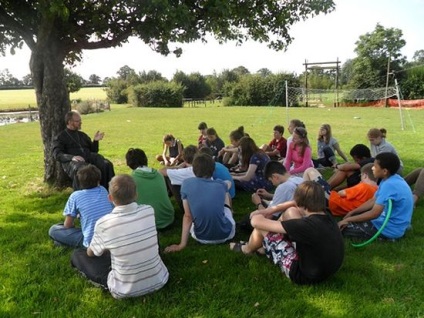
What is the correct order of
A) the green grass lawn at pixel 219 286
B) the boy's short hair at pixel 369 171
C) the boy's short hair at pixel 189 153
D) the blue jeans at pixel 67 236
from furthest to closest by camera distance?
1. the boy's short hair at pixel 189 153
2. the boy's short hair at pixel 369 171
3. the blue jeans at pixel 67 236
4. the green grass lawn at pixel 219 286

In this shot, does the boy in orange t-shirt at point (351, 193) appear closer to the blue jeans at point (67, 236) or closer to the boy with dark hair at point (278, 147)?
the blue jeans at point (67, 236)

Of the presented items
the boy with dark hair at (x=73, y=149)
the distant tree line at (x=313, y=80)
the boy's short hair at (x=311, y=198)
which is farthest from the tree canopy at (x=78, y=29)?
the distant tree line at (x=313, y=80)

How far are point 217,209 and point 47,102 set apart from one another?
4.72 m

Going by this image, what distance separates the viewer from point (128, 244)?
10.5 feet

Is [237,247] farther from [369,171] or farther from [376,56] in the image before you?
[376,56]

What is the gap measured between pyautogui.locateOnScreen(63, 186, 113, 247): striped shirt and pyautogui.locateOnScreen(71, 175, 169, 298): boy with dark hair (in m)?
0.62

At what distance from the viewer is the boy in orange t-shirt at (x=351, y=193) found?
5.02m

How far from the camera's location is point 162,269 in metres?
3.53

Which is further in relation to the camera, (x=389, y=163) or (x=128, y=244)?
(x=389, y=163)

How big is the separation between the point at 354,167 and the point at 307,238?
10.9 feet

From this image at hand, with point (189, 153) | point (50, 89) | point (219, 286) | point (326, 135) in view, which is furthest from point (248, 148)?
point (50, 89)

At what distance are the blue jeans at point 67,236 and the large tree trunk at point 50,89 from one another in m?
3.09

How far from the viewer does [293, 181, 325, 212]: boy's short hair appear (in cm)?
326

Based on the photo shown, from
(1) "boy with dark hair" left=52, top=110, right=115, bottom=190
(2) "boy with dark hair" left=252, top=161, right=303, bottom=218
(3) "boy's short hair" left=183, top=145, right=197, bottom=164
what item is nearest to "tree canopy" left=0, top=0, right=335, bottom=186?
(1) "boy with dark hair" left=52, top=110, right=115, bottom=190
